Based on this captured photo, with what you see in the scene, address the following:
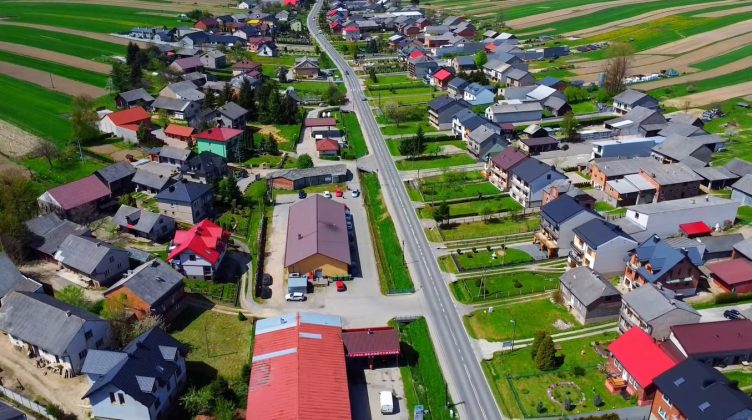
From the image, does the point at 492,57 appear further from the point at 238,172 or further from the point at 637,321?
the point at 637,321

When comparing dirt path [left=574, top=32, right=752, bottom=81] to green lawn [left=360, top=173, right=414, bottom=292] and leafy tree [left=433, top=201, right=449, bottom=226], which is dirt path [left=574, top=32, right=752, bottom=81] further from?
leafy tree [left=433, top=201, right=449, bottom=226]

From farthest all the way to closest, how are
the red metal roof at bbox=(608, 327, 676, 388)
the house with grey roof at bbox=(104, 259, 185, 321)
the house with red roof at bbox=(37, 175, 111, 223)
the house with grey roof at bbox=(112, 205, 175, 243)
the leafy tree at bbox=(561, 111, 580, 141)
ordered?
the leafy tree at bbox=(561, 111, 580, 141) < the house with red roof at bbox=(37, 175, 111, 223) < the house with grey roof at bbox=(112, 205, 175, 243) < the house with grey roof at bbox=(104, 259, 185, 321) < the red metal roof at bbox=(608, 327, 676, 388)

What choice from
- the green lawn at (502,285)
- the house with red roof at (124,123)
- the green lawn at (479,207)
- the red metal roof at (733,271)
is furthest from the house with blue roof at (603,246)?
the house with red roof at (124,123)

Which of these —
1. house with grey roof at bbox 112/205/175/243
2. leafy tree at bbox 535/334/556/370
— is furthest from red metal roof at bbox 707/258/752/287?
house with grey roof at bbox 112/205/175/243

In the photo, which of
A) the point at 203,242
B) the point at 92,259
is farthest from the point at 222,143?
the point at 92,259

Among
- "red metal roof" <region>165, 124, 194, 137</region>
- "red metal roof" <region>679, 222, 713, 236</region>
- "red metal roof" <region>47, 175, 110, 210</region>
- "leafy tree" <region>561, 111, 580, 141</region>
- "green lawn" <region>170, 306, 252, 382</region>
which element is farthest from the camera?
"leafy tree" <region>561, 111, 580, 141</region>

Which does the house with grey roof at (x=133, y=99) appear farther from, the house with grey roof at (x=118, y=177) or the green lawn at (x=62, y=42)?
the green lawn at (x=62, y=42)

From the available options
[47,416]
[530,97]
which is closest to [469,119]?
[530,97]
